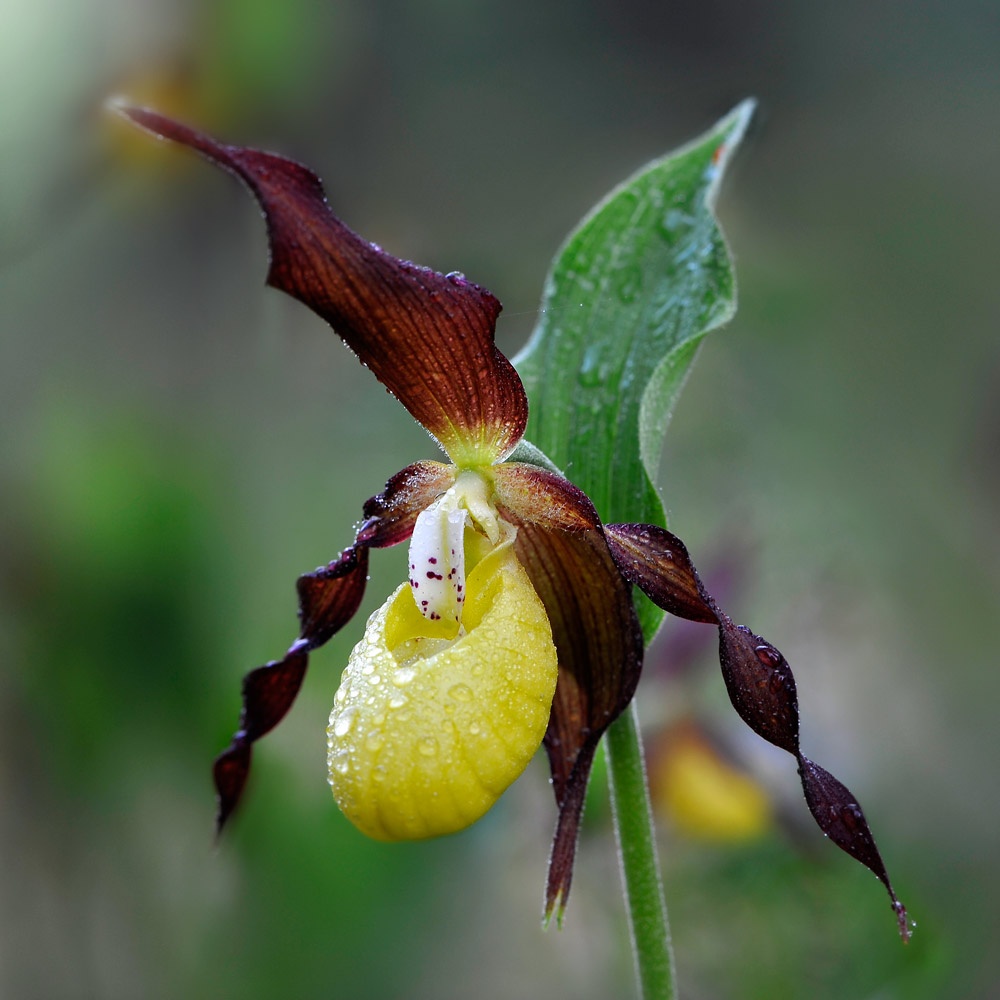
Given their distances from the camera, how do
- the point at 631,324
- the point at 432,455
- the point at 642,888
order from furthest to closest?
1. the point at 432,455
2. the point at 631,324
3. the point at 642,888

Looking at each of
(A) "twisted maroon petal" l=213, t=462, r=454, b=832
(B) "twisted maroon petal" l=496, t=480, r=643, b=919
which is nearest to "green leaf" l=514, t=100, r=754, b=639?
(B) "twisted maroon petal" l=496, t=480, r=643, b=919

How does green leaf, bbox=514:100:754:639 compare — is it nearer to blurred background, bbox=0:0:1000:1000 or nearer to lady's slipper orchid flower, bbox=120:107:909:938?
lady's slipper orchid flower, bbox=120:107:909:938

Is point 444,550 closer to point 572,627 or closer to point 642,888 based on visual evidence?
point 572,627

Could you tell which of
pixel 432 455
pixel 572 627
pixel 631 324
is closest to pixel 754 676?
pixel 572 627

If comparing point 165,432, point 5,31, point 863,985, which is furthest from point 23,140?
point 863,985

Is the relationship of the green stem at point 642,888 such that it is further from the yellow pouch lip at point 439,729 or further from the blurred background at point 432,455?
the blurred background at point 432,455

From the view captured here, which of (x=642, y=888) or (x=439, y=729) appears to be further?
(x=642, y=888)

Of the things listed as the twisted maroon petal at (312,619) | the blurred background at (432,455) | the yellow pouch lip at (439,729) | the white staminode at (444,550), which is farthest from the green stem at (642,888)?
the blurred background at (432,455)
